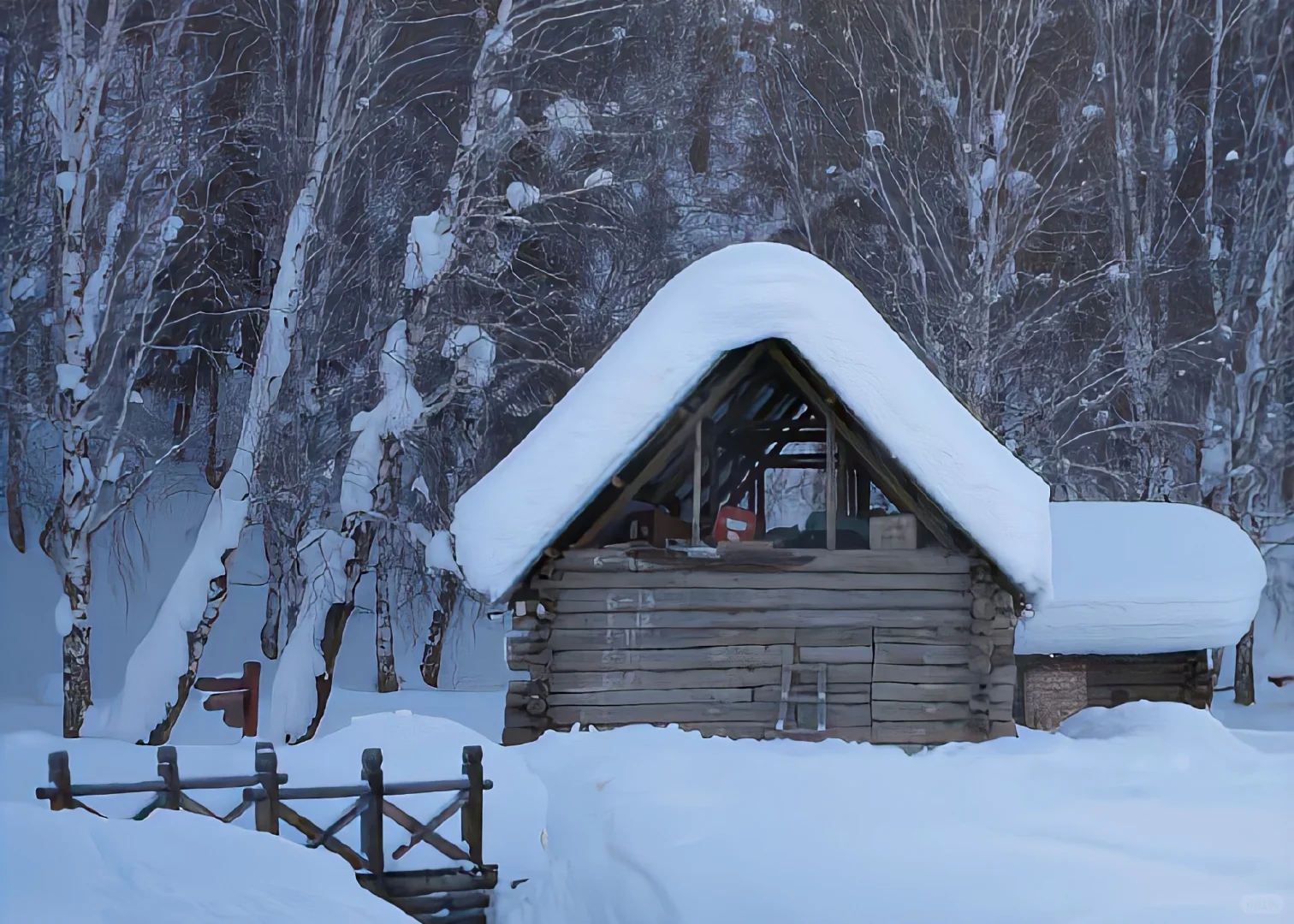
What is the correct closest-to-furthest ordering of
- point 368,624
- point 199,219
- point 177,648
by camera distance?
point 177,648, point 199,219, point 368,624

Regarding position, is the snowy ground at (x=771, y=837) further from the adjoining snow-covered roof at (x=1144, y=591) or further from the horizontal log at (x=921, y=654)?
the adjoining snow-covered roof at (x=1144, y=591)

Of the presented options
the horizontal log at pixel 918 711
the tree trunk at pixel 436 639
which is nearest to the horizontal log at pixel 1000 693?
the horizontal log at pixel 918 711

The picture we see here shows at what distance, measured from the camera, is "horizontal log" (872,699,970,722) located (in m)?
10.2

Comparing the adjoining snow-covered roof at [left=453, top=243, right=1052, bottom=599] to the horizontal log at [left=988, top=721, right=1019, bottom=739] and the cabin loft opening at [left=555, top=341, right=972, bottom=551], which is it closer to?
the cabin loft opening at [left=555, top=341, right=972, bottom=551]

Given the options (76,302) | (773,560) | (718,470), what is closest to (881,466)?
(773,560)

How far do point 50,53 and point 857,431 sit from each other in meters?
13.4

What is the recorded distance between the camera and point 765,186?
20391 mm

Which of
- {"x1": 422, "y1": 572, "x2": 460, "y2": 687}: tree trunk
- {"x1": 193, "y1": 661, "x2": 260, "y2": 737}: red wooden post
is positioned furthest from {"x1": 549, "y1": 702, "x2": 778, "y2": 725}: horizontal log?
{"x1": 422, "y1": 572, "x2": 460, "y2": 687}: tree trunk

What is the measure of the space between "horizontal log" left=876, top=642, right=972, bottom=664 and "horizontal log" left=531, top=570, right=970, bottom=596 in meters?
0.54

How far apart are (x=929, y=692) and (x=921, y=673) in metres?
0.19

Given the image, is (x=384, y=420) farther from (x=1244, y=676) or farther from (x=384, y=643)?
(x=1244, y=676)

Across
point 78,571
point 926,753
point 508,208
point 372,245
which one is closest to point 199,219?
point 372,245

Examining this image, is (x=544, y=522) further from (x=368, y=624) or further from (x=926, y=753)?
(x=368, y=624)

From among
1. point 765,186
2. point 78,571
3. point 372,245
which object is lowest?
point 78,571
